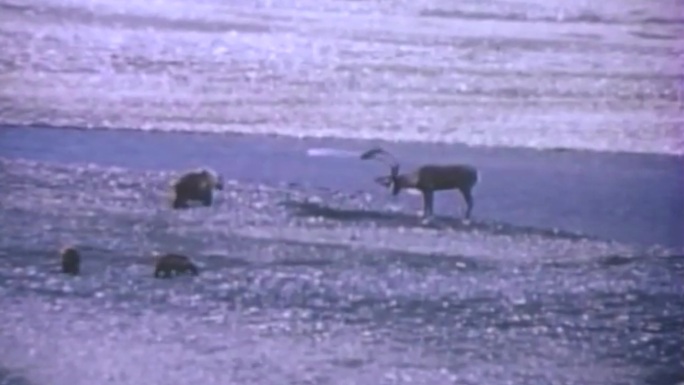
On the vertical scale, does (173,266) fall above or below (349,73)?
below

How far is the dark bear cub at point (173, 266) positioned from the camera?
2.13 metres

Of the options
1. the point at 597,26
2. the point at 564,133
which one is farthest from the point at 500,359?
the point at 597,26

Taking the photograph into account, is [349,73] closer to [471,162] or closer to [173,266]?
[471,162]

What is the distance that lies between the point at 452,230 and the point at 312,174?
228 millimetres

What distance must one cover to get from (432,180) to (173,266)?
1.34ft

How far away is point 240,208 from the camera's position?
2.16 metres

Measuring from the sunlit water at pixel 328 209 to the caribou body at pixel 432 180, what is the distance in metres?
0.02

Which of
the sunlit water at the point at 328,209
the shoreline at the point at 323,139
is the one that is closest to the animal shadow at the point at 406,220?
the sunlit water at the point at 328,209

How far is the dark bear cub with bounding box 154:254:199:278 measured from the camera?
7.00ft

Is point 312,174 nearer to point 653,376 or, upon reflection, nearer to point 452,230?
point 452,230

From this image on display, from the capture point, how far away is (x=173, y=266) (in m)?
2.14

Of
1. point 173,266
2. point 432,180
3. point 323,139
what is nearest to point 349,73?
point 323,139

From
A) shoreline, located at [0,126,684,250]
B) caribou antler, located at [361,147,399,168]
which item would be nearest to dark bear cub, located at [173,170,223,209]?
shoreline, located at [0,126,684,250]

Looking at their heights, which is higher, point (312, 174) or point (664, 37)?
point (664, 37)
